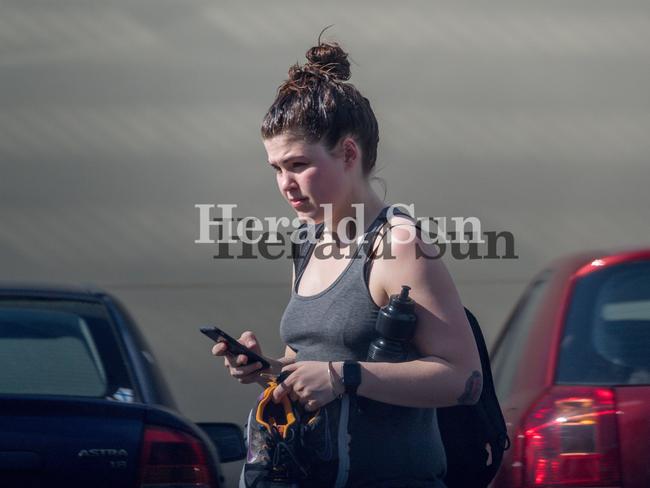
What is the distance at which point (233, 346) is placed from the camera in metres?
2.30

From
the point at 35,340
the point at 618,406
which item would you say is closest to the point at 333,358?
the point at 618,406

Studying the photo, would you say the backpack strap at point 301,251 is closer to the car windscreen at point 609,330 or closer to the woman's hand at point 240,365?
the woman's hand at point 240,365

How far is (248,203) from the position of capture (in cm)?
625

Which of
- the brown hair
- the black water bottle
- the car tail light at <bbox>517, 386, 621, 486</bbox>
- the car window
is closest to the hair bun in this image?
the brown hair

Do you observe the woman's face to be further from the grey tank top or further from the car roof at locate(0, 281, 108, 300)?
the car roof at locate(0, 281, 108, 300)

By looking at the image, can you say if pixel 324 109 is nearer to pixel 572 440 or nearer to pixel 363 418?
pixel 363 418

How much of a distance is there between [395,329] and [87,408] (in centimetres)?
84

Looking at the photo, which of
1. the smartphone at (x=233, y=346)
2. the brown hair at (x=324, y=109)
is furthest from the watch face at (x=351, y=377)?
the brown hair at (x=324, y=109)

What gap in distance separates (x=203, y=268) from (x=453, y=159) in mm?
1443

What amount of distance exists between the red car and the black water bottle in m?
0.85

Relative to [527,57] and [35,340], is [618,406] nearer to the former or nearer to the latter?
[35,340]

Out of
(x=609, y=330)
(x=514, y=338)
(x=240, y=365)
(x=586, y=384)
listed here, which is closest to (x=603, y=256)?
(x=609, y=330)

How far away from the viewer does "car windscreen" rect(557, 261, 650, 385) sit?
294 centimetres

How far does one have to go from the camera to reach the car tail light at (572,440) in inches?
111
